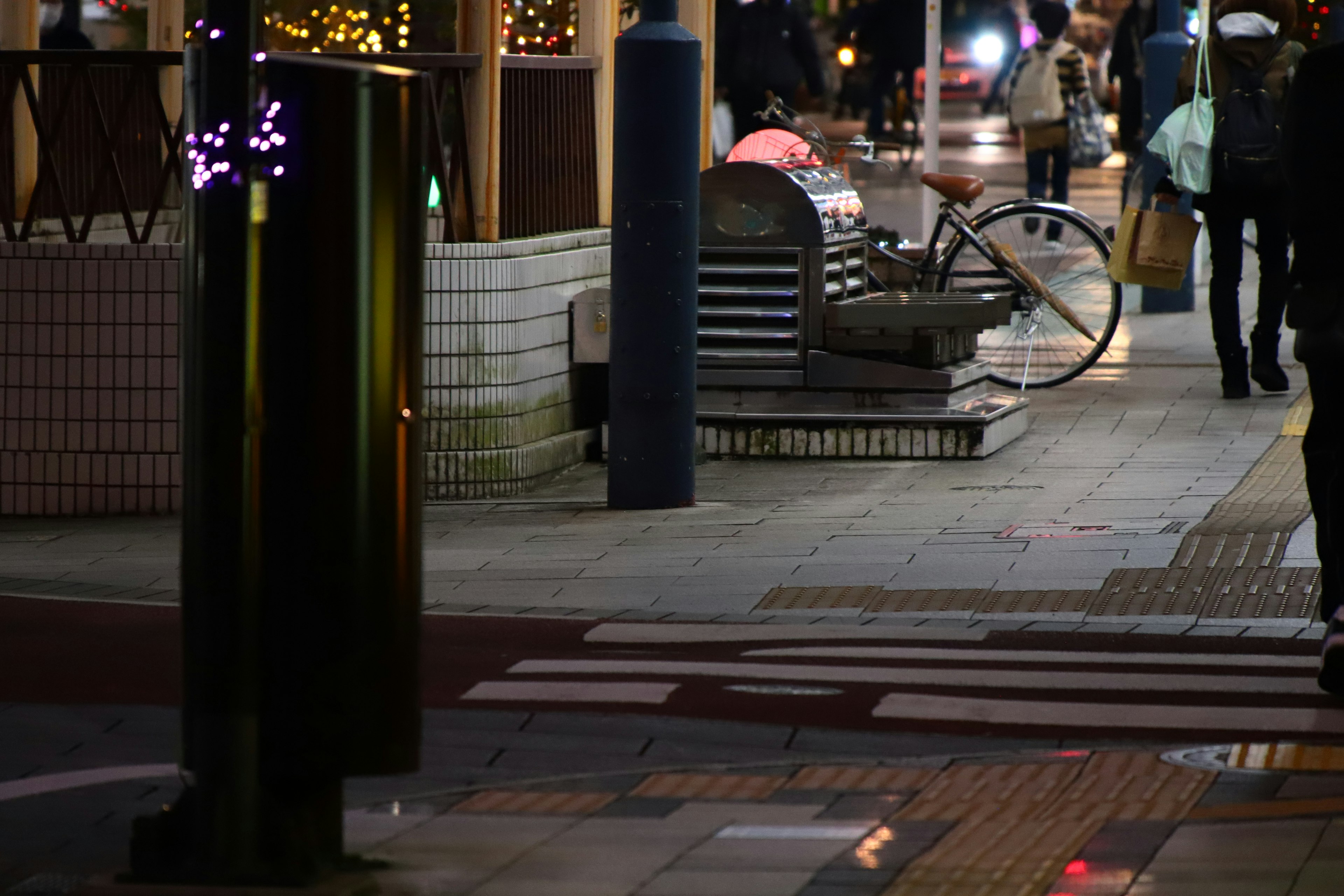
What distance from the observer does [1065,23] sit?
19406 mm

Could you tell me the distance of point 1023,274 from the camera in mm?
11156

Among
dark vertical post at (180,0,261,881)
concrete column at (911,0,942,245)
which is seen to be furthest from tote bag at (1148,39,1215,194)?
dark vertical post at (180,0,261,881)

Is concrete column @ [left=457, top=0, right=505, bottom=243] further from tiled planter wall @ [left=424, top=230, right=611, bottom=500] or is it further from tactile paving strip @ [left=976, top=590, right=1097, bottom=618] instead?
tactile paving strip @ [left=976, top=590, right=1097, bottom=618]

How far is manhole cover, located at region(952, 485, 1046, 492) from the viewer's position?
866cm

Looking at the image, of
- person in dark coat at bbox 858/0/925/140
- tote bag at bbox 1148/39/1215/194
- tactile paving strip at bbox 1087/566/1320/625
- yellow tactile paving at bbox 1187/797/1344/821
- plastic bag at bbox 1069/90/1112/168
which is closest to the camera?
yellow tactile paving at bbox 1187/797/1344/821

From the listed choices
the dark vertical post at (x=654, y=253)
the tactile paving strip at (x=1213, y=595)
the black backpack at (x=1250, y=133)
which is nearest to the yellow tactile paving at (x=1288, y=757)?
the tactile paving strip at (x=1213, y=595)

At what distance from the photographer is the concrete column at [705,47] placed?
10914mm

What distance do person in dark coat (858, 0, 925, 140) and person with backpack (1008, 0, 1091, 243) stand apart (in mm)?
7689

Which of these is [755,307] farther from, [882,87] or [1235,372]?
[882,87]

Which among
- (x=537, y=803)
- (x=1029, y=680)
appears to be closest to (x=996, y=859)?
(x=537, y=803)

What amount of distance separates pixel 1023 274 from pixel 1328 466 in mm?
5601

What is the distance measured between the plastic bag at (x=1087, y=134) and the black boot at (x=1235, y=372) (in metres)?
9.13

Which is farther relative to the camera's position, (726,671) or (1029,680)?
(726,671)

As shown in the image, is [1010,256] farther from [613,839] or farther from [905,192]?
[905,192]
